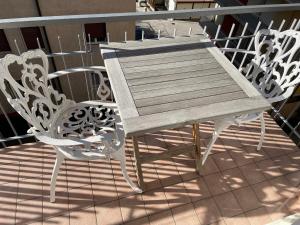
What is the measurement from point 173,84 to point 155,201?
1.19m

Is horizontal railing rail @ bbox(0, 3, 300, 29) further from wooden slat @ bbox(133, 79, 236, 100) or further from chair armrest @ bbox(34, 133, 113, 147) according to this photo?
chair armrest @ bbox(34, 133, 113, 147)

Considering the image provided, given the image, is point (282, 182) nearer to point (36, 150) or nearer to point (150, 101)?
point (150, 101)

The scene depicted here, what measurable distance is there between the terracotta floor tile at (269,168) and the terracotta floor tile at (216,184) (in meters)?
0.50

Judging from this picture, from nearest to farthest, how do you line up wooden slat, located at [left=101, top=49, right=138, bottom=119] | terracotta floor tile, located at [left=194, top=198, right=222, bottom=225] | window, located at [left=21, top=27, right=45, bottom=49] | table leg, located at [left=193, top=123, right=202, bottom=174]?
wooden slat, located at [left=101, top=49, right=138, bottom=119], terracotta floor tile, located at [left=194, top=198, right=222, bottom=225], table leg, located at [left=193, top=123, right=202, bottom=174], window, located at [left=21, top=27, right=45, bottom=49]

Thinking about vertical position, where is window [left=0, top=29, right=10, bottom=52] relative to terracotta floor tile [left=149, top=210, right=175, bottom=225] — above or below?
below

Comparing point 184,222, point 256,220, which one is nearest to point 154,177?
point 184,222

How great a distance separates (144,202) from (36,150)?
4.31 ft

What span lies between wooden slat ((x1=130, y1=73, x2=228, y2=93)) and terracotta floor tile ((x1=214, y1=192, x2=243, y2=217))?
1221 mm

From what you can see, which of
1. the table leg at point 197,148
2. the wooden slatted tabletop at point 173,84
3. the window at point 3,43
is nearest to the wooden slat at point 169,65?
the wooden slatted tabletop at point 173,84

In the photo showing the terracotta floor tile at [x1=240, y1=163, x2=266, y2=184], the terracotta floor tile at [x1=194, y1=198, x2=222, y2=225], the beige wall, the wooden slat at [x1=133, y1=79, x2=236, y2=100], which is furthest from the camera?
the beige wall

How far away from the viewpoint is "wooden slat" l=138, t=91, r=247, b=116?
5.65 ft

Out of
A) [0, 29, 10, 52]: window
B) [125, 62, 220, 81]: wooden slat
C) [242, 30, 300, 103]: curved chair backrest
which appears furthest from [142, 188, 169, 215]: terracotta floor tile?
[0, 29, 10, 52]: window

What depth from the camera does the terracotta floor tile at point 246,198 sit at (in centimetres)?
244

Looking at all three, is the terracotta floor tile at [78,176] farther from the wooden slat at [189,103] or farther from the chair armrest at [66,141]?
the wooden slat at [189,103]
